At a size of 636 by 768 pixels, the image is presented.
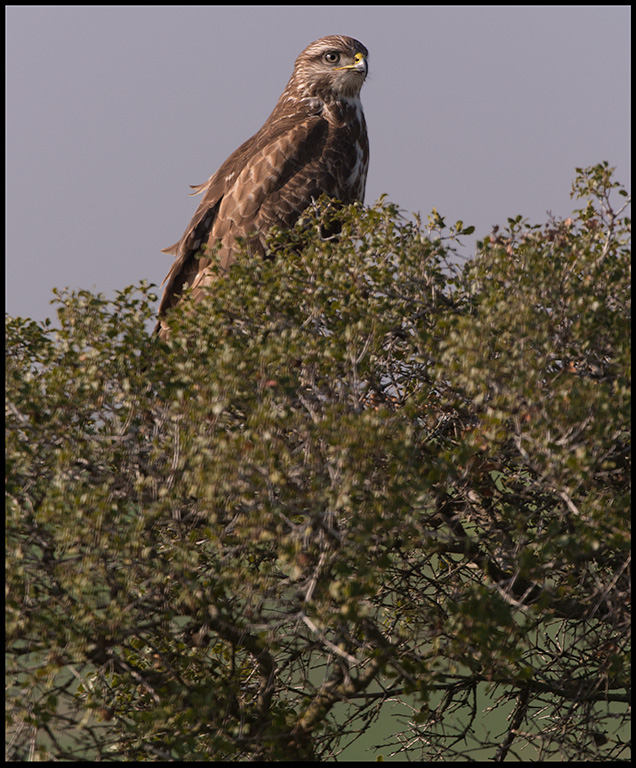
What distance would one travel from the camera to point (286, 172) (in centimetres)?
693

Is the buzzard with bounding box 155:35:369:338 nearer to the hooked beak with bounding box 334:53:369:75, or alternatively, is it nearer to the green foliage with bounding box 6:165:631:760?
the hooked beak with bounding box 334:53:369:75

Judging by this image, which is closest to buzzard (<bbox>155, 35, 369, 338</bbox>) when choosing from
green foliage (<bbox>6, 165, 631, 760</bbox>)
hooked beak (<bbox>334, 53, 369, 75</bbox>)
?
hooked beak (<bbox>334, 53, 369, 75</bbox>)

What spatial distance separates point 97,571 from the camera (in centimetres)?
288

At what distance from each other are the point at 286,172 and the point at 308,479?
180 inches

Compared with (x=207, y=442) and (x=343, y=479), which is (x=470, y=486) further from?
(x=207, y=442)

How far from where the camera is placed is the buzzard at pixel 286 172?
22.5 ft

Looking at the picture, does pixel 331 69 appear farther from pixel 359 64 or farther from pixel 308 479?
pixel 308 479

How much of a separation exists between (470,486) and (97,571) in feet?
6.06

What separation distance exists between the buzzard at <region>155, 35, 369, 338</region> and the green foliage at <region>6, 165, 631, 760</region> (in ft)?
8.80

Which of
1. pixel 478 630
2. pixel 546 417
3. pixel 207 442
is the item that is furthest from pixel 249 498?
pixel 546 417

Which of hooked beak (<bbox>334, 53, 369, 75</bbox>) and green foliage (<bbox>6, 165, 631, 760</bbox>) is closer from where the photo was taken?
green foliage (<bbox>6, 165, 631, 760</bbox>)

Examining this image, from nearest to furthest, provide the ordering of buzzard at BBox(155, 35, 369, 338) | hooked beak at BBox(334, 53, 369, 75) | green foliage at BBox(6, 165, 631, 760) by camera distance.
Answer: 1. green foliage at BBox(6, 165, 631, 760)
2. buzzard at BBox(155, 35, 369, 338)
3. hooked beak at BBox(334, 53, 369, 75)

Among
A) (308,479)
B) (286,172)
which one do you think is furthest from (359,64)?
(308,479)

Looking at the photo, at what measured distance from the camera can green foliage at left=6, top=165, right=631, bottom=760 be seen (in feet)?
9.39
